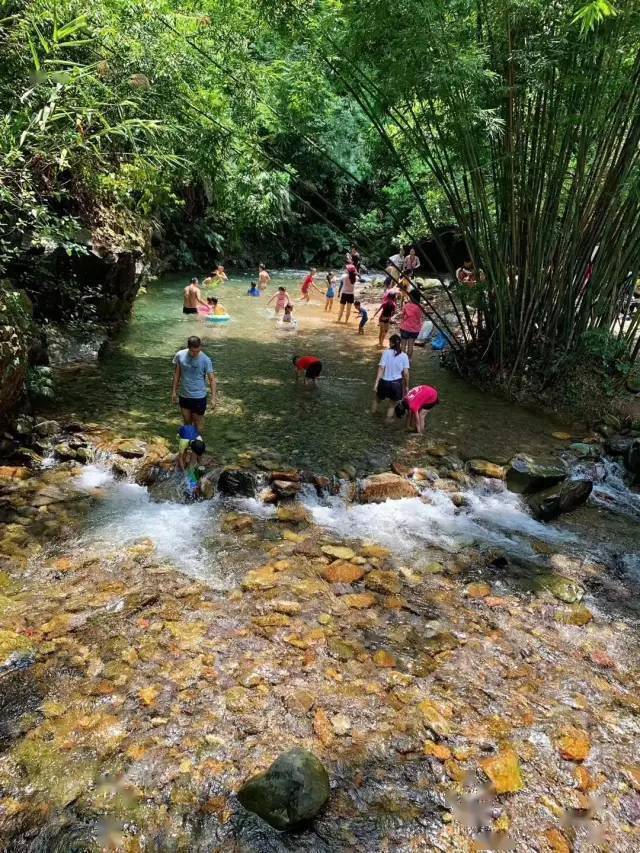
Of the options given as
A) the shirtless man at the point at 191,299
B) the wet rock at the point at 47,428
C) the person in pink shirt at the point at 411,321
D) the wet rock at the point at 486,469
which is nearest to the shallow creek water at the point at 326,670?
the wet rock at the point at 486,469

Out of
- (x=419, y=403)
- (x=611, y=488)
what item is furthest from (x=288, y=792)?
(x=611, y=488)

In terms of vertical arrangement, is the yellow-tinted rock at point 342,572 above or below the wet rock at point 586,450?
below

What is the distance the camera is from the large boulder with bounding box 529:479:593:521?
6.64 meters

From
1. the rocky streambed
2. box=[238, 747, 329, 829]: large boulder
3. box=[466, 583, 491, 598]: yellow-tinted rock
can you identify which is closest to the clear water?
the rocky streambed

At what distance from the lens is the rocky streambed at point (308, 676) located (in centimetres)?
309

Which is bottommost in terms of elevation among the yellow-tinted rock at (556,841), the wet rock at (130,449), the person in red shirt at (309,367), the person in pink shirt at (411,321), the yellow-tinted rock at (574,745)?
the yellow-tinted rock at (556,841)

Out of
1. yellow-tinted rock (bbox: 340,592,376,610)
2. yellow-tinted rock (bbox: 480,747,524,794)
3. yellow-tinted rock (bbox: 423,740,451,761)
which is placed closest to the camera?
yellow-tinted rock (bbox: 480,747,524,794)

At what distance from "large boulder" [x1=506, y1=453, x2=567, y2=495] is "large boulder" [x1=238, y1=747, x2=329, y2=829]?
490 cm

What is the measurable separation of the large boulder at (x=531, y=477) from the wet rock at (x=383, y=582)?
2.74 metres

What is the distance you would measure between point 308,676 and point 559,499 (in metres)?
4.17

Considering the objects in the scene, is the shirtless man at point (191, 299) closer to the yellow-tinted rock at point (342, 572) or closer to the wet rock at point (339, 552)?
the wet rock at point (339, 552)

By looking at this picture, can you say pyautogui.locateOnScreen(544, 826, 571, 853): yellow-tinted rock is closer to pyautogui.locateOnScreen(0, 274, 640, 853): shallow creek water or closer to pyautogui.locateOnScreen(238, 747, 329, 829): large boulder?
pyautogui.locateOnScreen(0, 274, 640, 853): shallow creek water

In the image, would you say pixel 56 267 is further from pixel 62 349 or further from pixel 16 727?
pixel 16 727

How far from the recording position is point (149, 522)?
19.2 feet
